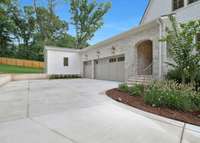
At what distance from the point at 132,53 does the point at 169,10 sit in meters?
3.97

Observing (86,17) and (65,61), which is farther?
(86,17)

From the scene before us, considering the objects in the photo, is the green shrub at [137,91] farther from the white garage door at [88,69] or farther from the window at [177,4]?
the white garage door at [88,69]

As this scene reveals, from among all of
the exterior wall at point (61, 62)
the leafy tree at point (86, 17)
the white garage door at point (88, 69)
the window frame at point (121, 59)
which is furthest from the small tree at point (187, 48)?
the leafy tree at point (86, 17)

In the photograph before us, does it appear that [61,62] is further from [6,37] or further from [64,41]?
[6,37]

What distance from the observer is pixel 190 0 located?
403 inches

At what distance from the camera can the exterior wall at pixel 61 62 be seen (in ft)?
69.4

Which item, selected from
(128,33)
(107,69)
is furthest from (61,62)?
(128,33)

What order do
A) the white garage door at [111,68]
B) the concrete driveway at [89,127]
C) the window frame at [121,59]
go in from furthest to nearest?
the white garage door at [111,68] → the window frame at [121,59] → the concrete driveway at [89,127]

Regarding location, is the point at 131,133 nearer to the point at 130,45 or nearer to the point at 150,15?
the point at 130,45

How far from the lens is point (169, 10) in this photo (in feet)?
39.7

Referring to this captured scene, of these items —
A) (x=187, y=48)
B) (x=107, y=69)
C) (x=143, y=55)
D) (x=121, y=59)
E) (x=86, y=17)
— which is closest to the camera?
(x=187, y=48)

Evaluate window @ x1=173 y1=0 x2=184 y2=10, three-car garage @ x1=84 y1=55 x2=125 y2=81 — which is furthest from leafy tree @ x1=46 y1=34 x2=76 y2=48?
window @ x1=173 y1=0 x2=184 y2=10

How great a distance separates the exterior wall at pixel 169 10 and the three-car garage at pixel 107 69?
472 cm

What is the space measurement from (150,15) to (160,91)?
1140 cm
